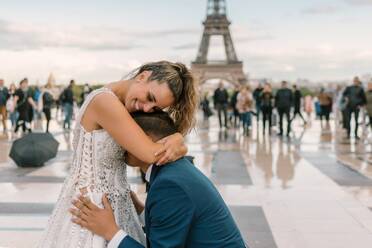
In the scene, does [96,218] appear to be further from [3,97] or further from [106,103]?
[3,97]

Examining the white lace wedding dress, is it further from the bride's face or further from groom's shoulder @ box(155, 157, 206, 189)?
groom's shoulder @ box(155, 157, 206, 189)

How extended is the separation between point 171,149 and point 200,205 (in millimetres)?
234

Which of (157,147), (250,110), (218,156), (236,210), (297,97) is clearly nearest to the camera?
(157,147)

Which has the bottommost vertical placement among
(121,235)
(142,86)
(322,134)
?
(322,134)

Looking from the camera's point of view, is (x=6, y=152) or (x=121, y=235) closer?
(x=121, y=235)

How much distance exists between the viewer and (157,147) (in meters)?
2.28

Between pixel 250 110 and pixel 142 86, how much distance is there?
14737 millimetres

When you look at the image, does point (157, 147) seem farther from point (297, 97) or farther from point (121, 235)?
point (297, 97)

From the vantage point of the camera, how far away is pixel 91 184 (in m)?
2.54

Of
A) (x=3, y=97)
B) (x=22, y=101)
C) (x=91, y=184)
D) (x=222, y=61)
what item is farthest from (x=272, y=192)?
(x=222, y=61)

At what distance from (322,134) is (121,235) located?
15.2m

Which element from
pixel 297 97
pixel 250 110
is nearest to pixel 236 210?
pixel 250 110

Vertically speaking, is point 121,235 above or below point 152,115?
below

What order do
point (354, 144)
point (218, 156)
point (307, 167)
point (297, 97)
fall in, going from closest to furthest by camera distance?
point (307, 167), point (218, 156), point (354, 144), point (297, 97)
